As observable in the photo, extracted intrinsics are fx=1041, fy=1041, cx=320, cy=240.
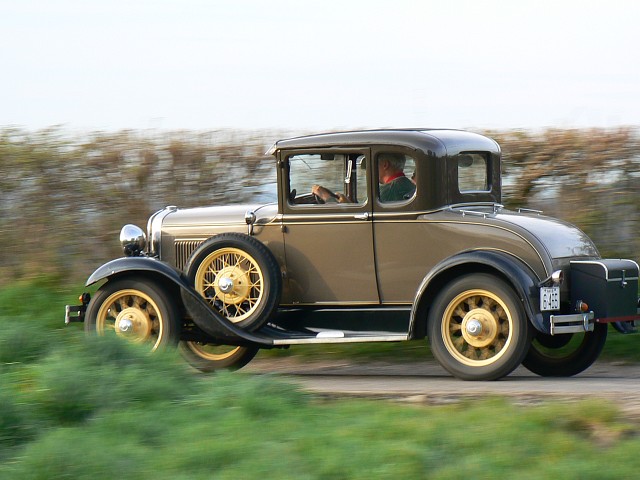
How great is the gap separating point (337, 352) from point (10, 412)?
483 centimetres

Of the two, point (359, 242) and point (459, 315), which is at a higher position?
point (359, 242)

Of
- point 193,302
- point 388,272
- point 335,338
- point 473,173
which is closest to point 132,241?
point 193,302

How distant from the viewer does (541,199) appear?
441 inches

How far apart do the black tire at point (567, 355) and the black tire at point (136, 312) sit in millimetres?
3050

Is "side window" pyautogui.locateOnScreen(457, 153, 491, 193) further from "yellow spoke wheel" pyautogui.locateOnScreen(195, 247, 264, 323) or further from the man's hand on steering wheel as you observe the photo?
"yellow spoke wheel" pyautogui.locateOnScreen(195, 247, 264, 323)

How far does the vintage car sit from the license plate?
11 millimetres

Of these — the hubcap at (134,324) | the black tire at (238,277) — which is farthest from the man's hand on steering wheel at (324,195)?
the hubcap at (134,324)

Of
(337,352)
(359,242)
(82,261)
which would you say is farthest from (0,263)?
(359,242)

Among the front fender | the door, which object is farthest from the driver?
the front fender

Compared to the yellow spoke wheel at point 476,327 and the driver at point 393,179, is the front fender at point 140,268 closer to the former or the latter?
the driver at point 393,179

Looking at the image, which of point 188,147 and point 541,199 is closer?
point 541,199

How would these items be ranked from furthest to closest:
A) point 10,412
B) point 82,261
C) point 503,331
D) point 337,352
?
point 82,261, point 337,352, point 503,331, point 10,412

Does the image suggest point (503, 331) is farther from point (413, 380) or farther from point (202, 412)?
point (202, 412)

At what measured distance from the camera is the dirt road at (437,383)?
6.85 meters
